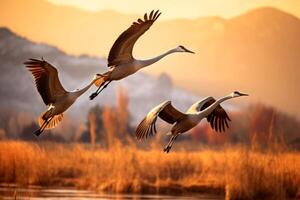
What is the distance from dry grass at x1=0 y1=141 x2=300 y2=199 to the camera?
1523 cm

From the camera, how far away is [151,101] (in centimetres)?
3288

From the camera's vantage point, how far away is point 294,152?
15.9 meters

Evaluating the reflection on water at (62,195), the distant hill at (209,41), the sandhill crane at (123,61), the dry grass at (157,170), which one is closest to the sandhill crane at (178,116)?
the sandhill crane at (123,61)

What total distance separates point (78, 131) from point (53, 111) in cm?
1762

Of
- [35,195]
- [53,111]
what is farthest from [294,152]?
[53,111]

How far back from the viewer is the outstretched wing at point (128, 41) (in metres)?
9.50

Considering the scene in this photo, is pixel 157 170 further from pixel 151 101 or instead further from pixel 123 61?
pixel 151 101

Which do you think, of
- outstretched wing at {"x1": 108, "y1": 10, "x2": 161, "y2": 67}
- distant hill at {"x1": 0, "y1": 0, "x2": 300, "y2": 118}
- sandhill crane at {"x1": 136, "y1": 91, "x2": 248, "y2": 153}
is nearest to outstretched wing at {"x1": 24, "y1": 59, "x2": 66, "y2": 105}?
outstretched wing at {"x1": 108, "y1": 10, "x2": 161, "y2": 67}

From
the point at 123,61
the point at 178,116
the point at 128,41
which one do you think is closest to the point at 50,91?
the point at 123,61

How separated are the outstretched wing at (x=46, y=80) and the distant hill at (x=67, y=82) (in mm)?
19285

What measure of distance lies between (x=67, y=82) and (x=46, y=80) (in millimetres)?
24158

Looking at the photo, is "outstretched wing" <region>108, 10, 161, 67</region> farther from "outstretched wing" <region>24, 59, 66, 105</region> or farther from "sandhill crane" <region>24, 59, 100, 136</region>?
"outstretched wing" <region>24, 59, 66, 105</region>

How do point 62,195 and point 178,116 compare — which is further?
point 62,195

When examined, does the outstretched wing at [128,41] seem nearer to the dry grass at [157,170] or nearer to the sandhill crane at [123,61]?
the sandhill crane at [123,61]
